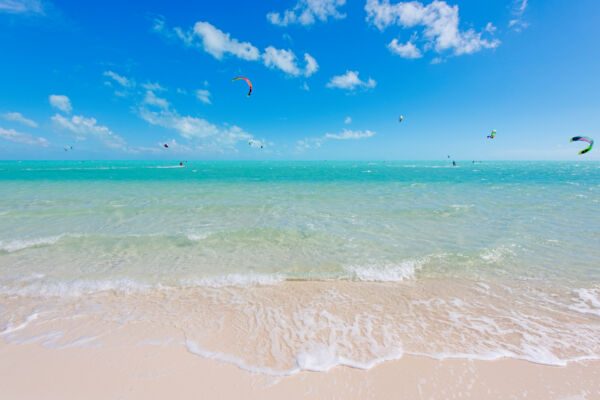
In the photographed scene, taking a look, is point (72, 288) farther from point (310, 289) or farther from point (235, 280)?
point (310, 289)

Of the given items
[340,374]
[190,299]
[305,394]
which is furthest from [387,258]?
Answer: [190,299]

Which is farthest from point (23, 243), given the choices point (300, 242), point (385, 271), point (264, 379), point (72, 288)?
point (385, 271)

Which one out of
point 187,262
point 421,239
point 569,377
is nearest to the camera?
point 569,377

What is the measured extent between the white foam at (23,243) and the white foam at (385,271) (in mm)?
11903

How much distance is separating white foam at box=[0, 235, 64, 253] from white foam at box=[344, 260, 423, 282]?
39.1 feet

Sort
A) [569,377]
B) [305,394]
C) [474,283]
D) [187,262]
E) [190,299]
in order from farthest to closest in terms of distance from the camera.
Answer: [187,262] < [474,283] < [190,299] < [569,377] < [305,394]

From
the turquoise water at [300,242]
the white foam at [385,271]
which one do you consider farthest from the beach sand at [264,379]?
the turquoise water at [300,242]

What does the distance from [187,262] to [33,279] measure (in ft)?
13.1

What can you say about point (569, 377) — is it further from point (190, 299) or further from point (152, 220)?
point (152, 220)

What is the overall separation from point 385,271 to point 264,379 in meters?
4.80

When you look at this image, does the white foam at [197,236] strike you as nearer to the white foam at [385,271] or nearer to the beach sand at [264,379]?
the beach sand at [264,379]

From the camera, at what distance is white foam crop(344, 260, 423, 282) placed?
697cm

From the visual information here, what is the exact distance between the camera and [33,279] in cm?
691

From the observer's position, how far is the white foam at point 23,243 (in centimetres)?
918
